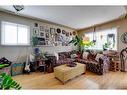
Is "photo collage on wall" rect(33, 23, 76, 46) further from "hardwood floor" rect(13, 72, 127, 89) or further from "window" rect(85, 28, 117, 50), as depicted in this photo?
"hardwood floor" rect(13, 72, 127, 89)

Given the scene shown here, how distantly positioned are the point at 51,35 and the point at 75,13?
18.5 inches

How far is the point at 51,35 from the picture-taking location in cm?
171

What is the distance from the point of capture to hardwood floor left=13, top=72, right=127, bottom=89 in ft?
5.55

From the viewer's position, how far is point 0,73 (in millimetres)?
1309

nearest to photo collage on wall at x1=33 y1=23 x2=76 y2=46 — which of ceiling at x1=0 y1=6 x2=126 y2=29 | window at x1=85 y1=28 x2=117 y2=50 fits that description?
ceiling at x1=0 y1=6 x2=126 y2=29

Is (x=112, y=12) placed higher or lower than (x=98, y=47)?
higher

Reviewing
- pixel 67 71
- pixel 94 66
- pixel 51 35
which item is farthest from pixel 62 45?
pixel 94 66

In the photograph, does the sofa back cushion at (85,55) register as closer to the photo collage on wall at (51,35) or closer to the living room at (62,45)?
the living room at (62,45)

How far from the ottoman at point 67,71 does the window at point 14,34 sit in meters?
0.64

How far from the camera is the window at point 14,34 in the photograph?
1386 millimetres
